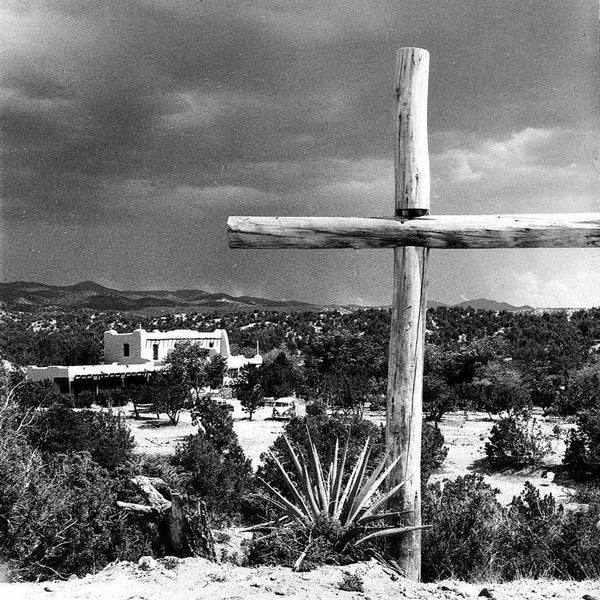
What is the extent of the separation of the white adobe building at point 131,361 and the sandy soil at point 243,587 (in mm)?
26167

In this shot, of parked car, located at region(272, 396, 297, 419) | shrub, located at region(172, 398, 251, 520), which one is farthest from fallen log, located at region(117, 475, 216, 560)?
parked car, located at region(272, 396, 297, 419)

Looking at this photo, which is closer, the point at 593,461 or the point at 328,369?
the point at 593,461

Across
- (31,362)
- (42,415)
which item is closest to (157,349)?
(31,362)

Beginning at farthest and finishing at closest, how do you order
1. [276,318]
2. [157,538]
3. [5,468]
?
1. [276,318]
2. [5,468]
3. [157,538]

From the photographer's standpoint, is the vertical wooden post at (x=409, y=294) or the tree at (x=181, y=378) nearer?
the vertical wooden post at (x=409, y=294)

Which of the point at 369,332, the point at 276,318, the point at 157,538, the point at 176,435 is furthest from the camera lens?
the point at 276,318

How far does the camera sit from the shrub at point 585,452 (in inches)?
599

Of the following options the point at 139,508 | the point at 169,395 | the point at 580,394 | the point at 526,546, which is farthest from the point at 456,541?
the point at 580,394

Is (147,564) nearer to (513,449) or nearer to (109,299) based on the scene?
(513,449)

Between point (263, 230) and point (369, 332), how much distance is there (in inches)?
1607

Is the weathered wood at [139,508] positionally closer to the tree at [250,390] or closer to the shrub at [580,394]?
the shrub at [580,394]

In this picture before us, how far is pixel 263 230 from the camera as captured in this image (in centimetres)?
510

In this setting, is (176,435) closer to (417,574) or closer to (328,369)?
(328,369)

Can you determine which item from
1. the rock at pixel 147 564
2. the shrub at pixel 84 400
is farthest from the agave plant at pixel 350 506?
the shrub at pixel 84 400
